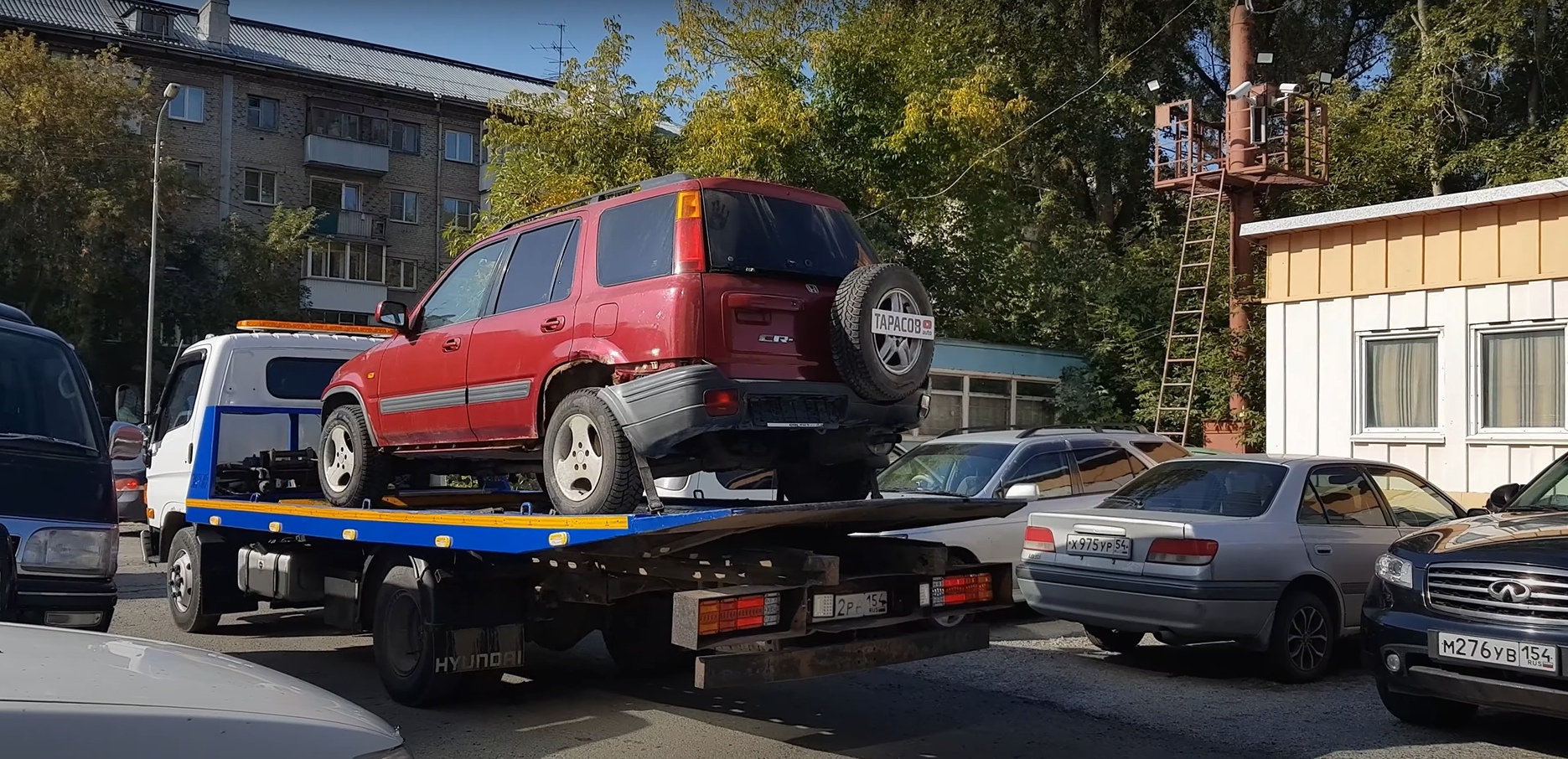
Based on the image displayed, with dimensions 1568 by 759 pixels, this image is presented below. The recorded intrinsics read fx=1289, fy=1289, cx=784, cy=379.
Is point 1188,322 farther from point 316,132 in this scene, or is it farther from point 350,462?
point 316,132

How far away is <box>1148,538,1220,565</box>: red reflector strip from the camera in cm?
767

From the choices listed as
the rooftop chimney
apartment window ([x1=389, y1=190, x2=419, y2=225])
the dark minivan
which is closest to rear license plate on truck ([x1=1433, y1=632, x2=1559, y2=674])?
the dark minivan

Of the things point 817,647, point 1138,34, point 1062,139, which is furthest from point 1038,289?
point 817,647

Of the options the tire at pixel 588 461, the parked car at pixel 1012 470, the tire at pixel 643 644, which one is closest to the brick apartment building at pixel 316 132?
the parked car at pixel 1012 470

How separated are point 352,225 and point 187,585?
3856 cm

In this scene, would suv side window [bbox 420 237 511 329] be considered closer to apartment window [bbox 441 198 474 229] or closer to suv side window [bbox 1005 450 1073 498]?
suv side window [bbox 1005 450 1073 498]

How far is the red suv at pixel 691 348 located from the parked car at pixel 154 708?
2792 mm

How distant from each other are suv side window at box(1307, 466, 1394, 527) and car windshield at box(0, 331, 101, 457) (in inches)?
290

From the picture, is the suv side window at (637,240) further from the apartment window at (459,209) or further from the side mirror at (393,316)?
the apartment window at (459,209)

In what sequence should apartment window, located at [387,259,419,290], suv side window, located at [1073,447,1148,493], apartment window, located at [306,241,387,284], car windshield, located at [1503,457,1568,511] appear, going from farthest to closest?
apartment window, located at [387,259,419,290]
apartment window, located at [306,241,387,284]
suv side window, located at [1073,447,1148,493]
car windshield, located at [1503,457,1568,511]

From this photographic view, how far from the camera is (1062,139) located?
29078mm

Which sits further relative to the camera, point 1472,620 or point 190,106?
point 190,106

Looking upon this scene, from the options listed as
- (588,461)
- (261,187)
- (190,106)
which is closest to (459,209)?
(261,187)

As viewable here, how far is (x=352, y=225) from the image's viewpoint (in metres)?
45.6
